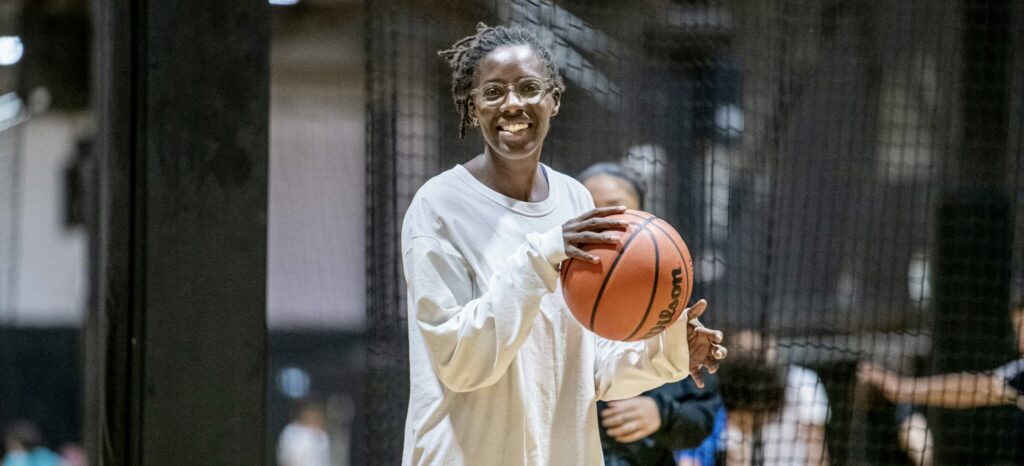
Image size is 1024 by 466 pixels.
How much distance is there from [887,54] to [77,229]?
8.17 m

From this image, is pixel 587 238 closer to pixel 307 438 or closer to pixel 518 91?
pixel 518 91

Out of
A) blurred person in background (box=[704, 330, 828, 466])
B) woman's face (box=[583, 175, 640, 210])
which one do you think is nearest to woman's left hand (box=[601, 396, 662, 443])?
woman's face (box=[583, 175, 640, 210])

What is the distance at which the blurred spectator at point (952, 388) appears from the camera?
4223mm

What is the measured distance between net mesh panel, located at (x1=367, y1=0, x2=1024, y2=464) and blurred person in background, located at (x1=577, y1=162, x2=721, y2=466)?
0.80 m

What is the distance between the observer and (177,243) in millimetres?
2557

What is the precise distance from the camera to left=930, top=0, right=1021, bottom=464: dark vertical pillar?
443 cm

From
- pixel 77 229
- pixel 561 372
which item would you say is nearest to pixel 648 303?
pixel 561 372

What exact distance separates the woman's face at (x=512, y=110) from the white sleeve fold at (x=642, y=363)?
426 mm

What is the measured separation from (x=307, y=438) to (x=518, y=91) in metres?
4.58

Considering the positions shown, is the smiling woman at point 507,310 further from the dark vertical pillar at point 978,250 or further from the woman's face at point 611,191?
the dark vertical pillar at point 978,250

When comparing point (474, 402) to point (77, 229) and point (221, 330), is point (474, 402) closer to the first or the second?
point (221, 330)

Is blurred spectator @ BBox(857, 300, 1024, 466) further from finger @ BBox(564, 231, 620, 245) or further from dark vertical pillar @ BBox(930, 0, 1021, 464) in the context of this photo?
finger @ BBox(564, 231, 620, 245)

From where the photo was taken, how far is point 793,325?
4.35 m

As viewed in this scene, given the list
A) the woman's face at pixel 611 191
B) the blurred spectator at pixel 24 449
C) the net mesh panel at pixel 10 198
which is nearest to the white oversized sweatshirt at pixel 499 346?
the woman's face at pixel 611 191
